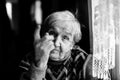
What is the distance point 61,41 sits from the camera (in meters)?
1.68

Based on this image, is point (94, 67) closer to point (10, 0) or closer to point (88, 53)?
point (88, 53)

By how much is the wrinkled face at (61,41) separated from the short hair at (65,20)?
1.2 inches

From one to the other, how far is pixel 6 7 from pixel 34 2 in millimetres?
190

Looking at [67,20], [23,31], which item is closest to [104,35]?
[67,20]

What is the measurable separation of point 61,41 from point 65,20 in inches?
5.4

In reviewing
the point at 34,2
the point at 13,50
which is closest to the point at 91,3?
the point at 34,2

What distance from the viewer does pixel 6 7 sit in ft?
Result: 5.69

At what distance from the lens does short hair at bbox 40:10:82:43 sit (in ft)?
5.51

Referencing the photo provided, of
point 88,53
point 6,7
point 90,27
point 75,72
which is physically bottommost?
point 75,72

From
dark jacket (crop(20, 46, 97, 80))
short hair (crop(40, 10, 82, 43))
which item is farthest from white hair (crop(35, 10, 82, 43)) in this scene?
dark jacket (crop(20, 46, 97, 80))

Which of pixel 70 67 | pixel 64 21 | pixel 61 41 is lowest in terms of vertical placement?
pixel 70 67

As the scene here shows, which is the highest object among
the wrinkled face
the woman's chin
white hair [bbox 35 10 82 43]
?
white hair [bbox 35 10 82 43]

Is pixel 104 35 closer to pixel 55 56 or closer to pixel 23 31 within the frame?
pixel 55 56

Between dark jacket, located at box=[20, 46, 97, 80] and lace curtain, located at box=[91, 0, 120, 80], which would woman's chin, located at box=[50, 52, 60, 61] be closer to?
dark jacket, located at box=[20, 46, 97, 80]
